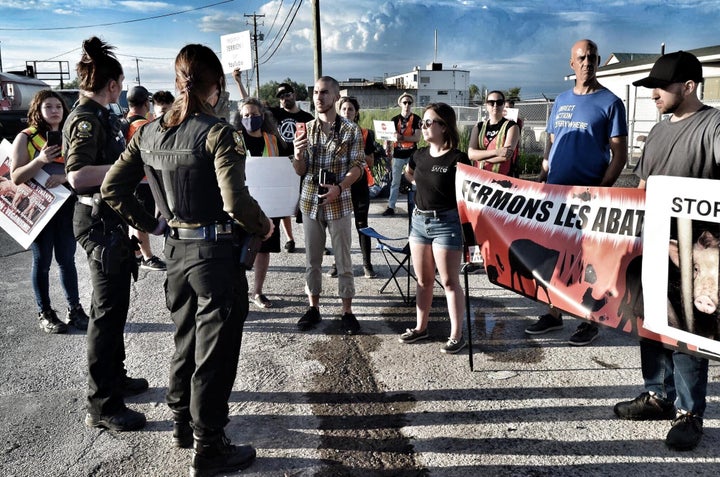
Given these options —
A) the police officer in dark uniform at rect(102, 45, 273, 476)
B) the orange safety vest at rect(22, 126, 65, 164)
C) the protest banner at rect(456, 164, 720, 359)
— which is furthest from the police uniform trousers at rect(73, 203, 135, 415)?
the protest banner at rect(456, 164, 720, 359)

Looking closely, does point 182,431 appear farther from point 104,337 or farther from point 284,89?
point 284,89

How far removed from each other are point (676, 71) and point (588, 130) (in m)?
1.13

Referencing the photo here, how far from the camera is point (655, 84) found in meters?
3.31

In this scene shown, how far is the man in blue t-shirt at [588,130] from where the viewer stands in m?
4.32

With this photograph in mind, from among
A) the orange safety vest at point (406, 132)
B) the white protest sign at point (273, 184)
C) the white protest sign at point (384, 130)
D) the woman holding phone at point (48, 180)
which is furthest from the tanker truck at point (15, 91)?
the white protest sign at point (273, 184)

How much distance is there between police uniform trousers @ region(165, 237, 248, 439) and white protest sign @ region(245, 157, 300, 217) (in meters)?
1.94

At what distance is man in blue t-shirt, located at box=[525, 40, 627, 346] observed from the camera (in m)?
4.32

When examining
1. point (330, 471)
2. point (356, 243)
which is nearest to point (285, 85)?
point (356, 243)

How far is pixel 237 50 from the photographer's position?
10414 millimetres

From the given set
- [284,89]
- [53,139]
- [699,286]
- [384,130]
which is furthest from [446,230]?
[384,130]

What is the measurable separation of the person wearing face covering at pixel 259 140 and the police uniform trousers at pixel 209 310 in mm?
2350

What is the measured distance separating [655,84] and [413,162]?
6.31 ft

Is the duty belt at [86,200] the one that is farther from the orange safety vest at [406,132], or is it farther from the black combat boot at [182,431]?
the orange safety vest at [406,132]

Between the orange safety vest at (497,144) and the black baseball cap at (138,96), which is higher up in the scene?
the black baseball cap at (138,96)
